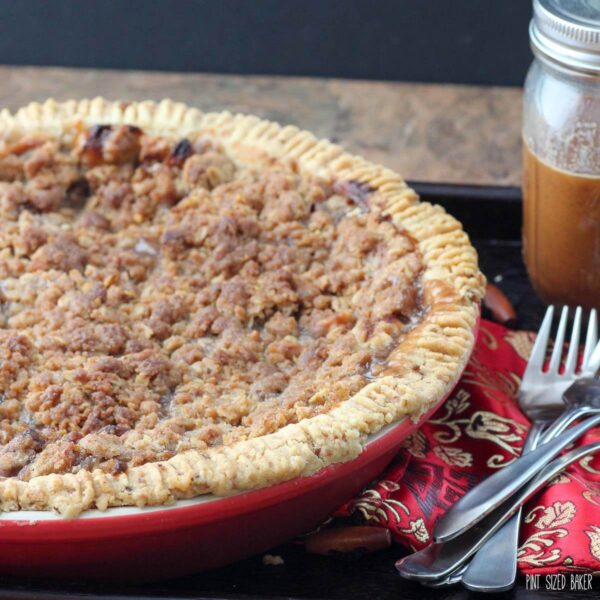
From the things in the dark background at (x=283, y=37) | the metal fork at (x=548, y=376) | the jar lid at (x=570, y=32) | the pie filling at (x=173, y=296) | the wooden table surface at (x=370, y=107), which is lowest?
the wooden table surface at (x=370, y=107)

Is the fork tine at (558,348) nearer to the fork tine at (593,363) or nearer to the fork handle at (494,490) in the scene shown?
the fork tine at (593,363)

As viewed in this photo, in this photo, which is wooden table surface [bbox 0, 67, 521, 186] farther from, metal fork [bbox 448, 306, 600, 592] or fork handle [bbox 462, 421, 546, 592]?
fork handle [bbox 462, 421, 546, 592]

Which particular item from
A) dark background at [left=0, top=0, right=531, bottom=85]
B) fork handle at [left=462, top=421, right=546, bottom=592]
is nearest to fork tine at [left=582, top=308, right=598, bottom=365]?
fork handle at [left=462, top=421, right=546, bottom=592]

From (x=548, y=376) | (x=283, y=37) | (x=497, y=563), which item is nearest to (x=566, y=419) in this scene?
(x=548, y=376)

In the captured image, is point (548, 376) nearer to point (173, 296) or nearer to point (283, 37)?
point (173, 296)

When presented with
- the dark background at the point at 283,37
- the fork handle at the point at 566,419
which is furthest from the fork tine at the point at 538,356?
the dark background at the point at 283,37

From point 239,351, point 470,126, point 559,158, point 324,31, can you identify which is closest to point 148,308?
point 239,351

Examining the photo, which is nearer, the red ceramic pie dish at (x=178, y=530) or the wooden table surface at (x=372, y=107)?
the red ceramic pie dish at (x=178, y=530)

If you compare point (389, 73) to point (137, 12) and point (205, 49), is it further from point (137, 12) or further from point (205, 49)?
point (137, 12)
